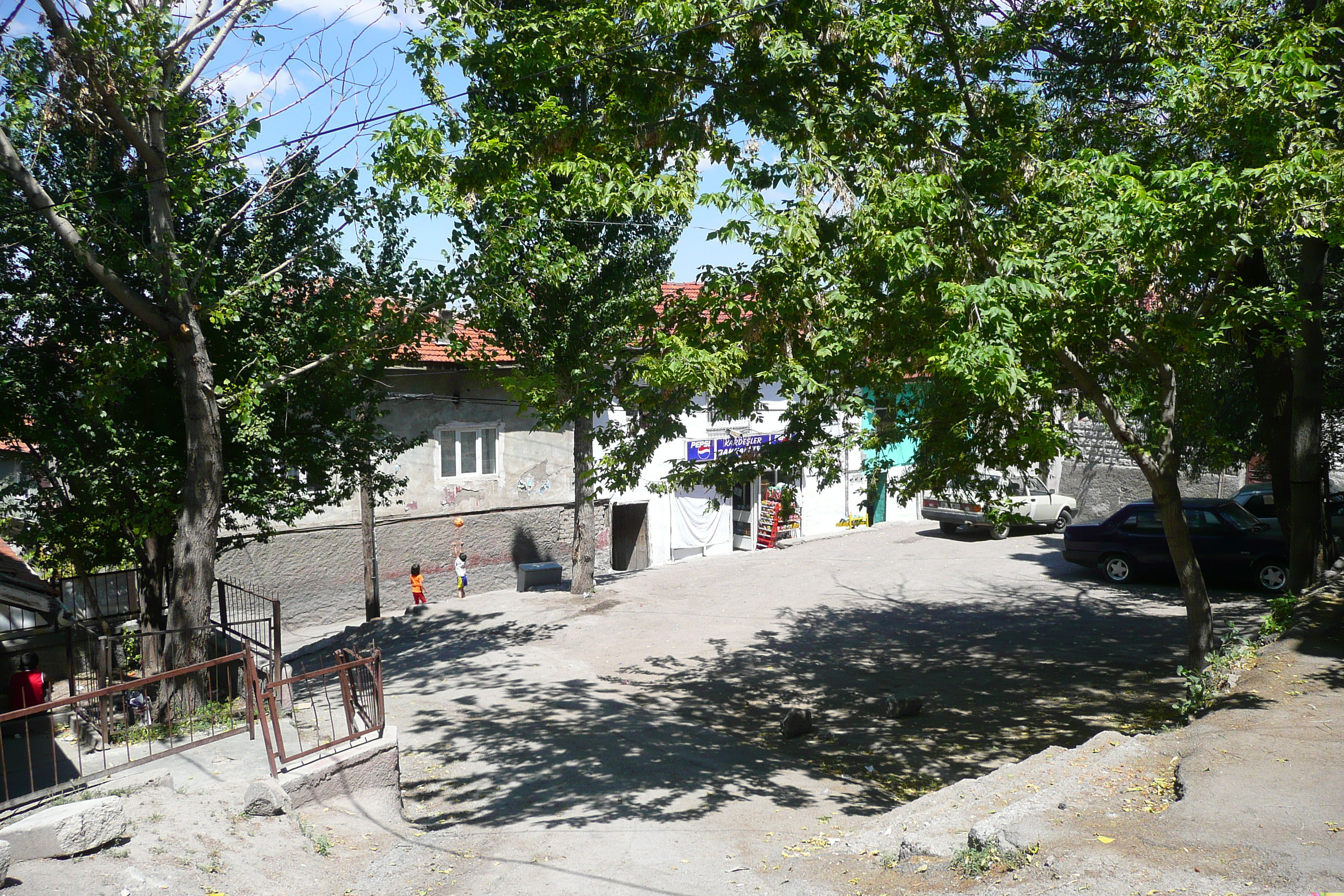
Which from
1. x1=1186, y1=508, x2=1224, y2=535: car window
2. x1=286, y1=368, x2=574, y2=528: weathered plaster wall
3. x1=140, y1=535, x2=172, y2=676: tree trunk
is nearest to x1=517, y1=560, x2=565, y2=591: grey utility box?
x1=286, y1=368, x2=574, y2=528: weathered plaster wall

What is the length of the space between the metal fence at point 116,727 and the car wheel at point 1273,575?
15804mm

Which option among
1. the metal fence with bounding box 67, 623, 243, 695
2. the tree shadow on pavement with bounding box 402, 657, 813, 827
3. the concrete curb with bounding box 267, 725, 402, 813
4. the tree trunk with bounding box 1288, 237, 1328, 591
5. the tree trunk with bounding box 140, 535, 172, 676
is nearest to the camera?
the concrete curb with bounding box 267, 725, 402, 813

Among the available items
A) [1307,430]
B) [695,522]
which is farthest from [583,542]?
[1307,430]

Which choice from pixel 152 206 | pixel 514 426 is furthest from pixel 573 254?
pixel 514 426

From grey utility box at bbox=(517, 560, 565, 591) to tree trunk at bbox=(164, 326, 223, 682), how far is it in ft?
29.2

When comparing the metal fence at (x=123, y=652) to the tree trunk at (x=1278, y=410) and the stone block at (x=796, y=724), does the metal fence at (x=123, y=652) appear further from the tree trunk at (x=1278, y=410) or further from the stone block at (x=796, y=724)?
the tree trunk at (x=1278, y=410)

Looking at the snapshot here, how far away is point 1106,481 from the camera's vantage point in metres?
25.0

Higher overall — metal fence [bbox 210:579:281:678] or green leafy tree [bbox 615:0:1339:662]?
green leafy tree [bbox 615:0:1339:662]

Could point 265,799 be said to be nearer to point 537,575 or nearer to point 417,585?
point 417,585

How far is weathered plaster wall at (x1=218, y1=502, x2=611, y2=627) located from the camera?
57.6 ft

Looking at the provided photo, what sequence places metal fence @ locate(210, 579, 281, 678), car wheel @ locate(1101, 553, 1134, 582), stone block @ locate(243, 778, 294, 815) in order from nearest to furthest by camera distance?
stone block @ locate(243, 778, 294, 815)
metal fence @ locate(210, 579, 281, 678)
car wheel @ locate(1101, 553, 1134, 582)

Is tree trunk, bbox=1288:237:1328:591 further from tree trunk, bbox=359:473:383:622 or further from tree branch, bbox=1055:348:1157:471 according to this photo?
tree trunk, bbox=359:473:383:622

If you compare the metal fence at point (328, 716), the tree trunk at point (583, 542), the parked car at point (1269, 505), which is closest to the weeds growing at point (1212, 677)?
the metal fence at point (328, 716)

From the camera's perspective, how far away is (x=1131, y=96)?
10.9m
